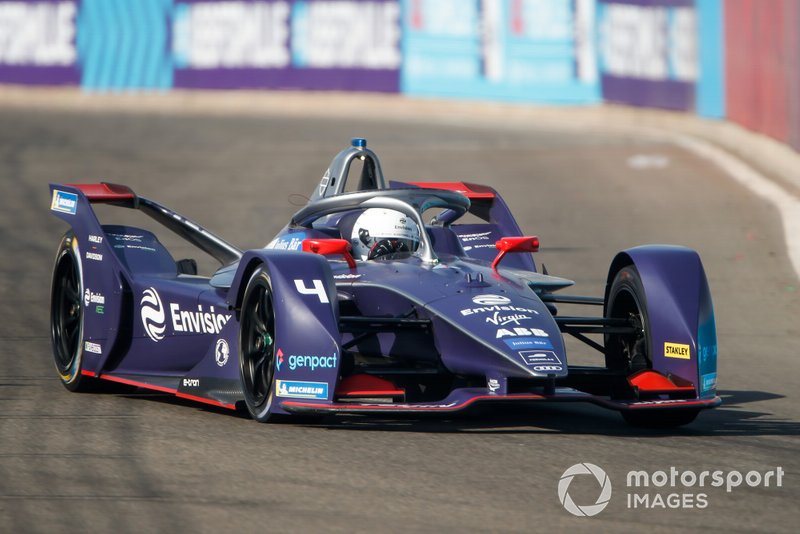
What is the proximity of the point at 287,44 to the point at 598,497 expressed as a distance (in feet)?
90.3

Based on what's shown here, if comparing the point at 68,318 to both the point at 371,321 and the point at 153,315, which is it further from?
the point at 371,321

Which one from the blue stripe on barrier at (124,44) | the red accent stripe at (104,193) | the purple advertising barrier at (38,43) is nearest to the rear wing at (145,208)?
the red accent stripe at (104,193)

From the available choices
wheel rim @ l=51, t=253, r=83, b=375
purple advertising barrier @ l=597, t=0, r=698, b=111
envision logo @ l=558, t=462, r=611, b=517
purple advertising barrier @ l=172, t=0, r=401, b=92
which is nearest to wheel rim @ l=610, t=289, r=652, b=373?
envision logo @ l=558, t=462, r=611, b=517

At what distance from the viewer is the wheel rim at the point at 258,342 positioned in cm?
805

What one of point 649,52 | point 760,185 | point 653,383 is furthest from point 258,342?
point 649,52

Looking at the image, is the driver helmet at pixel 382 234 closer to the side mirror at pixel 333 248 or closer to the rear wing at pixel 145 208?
the side mirror at pixel 333 248

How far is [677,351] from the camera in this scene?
8188 mm

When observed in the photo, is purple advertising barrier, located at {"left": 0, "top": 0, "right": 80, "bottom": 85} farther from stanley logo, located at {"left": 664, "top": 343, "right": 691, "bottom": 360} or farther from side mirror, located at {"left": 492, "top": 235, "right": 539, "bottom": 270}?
stanley logo, located at {"left": 664, "top": 343, "right": 691, "bottom": 360}

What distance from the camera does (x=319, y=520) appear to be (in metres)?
5.92

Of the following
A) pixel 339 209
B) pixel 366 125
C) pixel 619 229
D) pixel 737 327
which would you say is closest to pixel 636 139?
pixel 366 125

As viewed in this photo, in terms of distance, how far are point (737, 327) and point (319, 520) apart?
722cm

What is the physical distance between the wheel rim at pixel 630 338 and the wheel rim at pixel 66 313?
3.38 m

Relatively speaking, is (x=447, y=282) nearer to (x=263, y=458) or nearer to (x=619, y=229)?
(x=263, y=458)

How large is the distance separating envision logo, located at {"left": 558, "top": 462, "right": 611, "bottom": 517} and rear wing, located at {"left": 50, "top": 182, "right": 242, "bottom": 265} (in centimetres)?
413
